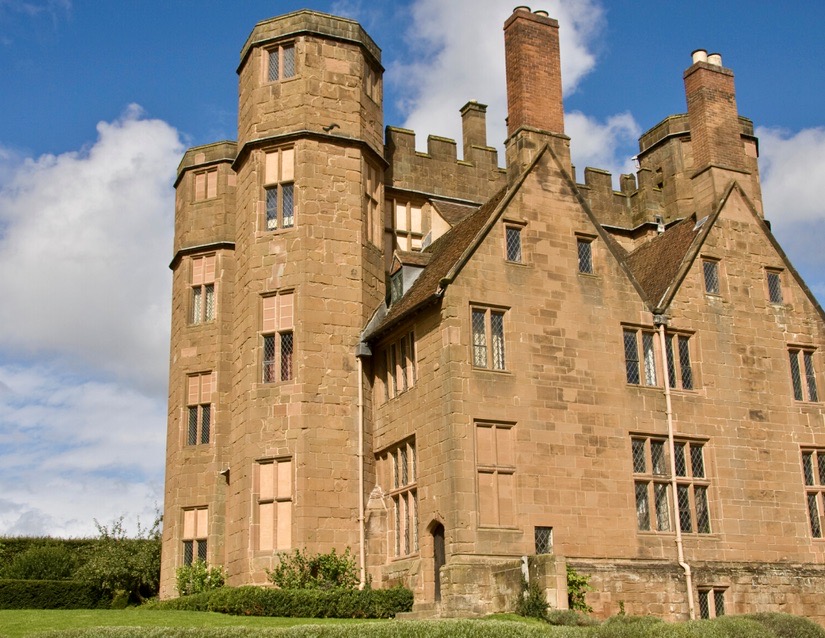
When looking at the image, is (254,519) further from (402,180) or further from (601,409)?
(402,180)

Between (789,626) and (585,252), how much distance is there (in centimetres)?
1083

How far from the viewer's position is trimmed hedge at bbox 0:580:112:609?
109ft

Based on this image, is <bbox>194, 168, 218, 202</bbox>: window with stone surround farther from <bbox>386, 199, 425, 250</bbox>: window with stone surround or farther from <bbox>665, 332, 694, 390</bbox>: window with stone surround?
<bbox>665, 332, 694, 390</bbox>: window with stone surround

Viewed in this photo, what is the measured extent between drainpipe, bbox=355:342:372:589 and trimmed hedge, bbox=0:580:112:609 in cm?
1263

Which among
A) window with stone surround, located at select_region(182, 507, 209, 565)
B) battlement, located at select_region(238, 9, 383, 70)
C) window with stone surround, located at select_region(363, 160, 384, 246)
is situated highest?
battlement, located at select_region(238, 9, 383, 70)

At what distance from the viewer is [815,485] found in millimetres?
30141

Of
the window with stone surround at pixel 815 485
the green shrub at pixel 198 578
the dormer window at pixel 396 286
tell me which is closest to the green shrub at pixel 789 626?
the window with stone surround at pixel 815 485

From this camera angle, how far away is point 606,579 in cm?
2527

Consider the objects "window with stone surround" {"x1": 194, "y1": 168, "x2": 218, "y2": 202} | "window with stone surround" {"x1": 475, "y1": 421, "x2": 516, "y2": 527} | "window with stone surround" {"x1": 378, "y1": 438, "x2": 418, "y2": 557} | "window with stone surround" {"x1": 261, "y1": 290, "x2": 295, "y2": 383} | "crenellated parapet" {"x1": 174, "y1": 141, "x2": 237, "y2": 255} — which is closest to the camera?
"window with stone surround" {"x1": 475, "y1": 421, "x2": 516, "y2": 527}

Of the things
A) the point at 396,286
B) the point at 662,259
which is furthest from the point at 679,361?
the point at 396,286

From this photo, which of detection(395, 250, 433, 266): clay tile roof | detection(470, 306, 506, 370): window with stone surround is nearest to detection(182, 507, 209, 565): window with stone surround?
detection(395, 250, 433, 266): clay tile roof

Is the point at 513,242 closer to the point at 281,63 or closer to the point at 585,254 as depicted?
the point at 585,254

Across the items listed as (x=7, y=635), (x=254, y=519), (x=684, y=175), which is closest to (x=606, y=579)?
(x=254, y=519)

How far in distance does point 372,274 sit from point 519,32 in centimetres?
802
